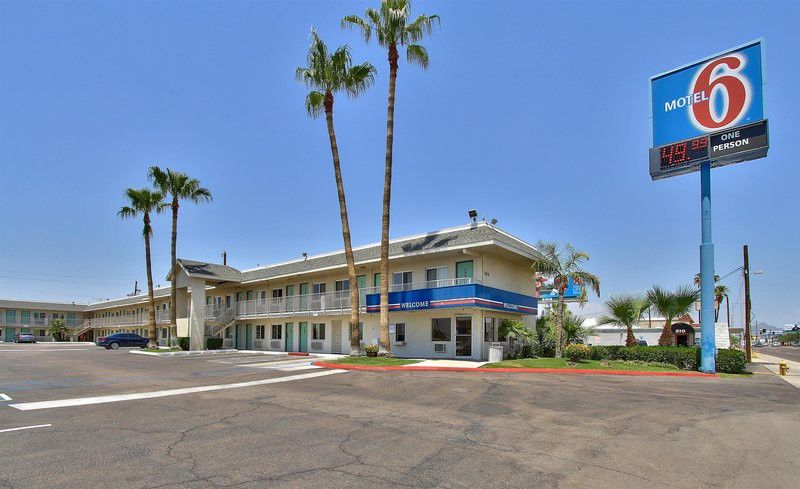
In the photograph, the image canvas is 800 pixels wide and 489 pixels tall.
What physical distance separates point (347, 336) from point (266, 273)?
11.3m

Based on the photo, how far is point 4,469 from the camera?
262 inches

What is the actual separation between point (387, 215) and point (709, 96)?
16.4 m

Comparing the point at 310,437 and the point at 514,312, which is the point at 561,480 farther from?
the point at 514,312

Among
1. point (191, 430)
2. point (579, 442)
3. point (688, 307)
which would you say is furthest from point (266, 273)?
point (579, 442)

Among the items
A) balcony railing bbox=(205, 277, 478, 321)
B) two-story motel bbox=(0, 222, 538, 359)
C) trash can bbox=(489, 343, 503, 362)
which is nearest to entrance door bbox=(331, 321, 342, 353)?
two-story motel bbox=(0, 222, 538, 359)

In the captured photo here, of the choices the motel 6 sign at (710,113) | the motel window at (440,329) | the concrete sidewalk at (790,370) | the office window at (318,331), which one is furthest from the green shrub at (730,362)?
the office window at (318,331)

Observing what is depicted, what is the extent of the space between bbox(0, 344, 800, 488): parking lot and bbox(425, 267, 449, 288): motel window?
14.3 meters

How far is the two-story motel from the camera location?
92.9 ft

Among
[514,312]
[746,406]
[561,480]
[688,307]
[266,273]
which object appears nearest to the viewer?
[561,480]

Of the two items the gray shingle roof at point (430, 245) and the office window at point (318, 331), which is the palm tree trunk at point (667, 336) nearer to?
the gray shingle roof at point (430, 245)

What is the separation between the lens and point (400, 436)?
28.9 feet

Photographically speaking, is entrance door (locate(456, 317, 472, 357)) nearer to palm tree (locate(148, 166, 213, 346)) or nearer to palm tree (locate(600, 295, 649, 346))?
palm tree (locate(600, 295, 649, 346))

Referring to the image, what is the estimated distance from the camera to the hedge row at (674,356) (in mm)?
23312

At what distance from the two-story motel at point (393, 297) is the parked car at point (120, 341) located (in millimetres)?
8900
